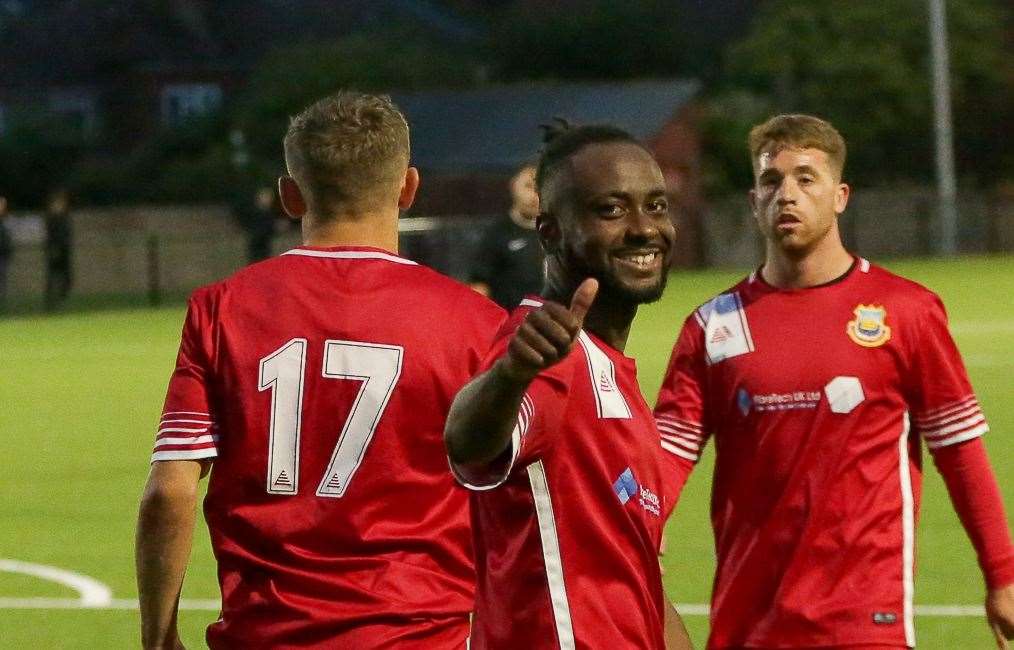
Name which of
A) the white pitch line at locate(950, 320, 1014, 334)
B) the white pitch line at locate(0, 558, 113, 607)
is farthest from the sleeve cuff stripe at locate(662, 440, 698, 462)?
the white pitch line at locate(950, 320, 1014, 334)

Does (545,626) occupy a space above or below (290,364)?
below

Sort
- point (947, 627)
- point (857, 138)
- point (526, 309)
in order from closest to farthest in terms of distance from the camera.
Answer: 1. point (526, 309)
2. point (947, 627)
3. point (857, 138)

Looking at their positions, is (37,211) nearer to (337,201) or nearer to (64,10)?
(64,10)

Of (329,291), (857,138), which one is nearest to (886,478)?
(329,291)

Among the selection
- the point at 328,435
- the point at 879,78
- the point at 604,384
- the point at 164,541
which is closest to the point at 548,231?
the point at 604,384

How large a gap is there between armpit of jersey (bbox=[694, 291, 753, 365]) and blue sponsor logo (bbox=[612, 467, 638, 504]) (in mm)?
1549

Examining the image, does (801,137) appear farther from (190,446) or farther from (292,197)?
(190,446)

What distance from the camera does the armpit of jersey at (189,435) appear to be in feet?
13.7

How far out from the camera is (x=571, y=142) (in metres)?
3.84

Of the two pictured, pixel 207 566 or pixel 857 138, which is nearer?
pixel 207 566

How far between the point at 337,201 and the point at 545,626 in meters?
1.06

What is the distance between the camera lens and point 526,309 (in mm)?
3676

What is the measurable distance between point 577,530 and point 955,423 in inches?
68.1

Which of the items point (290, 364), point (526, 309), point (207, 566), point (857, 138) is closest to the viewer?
point (526, 309)
